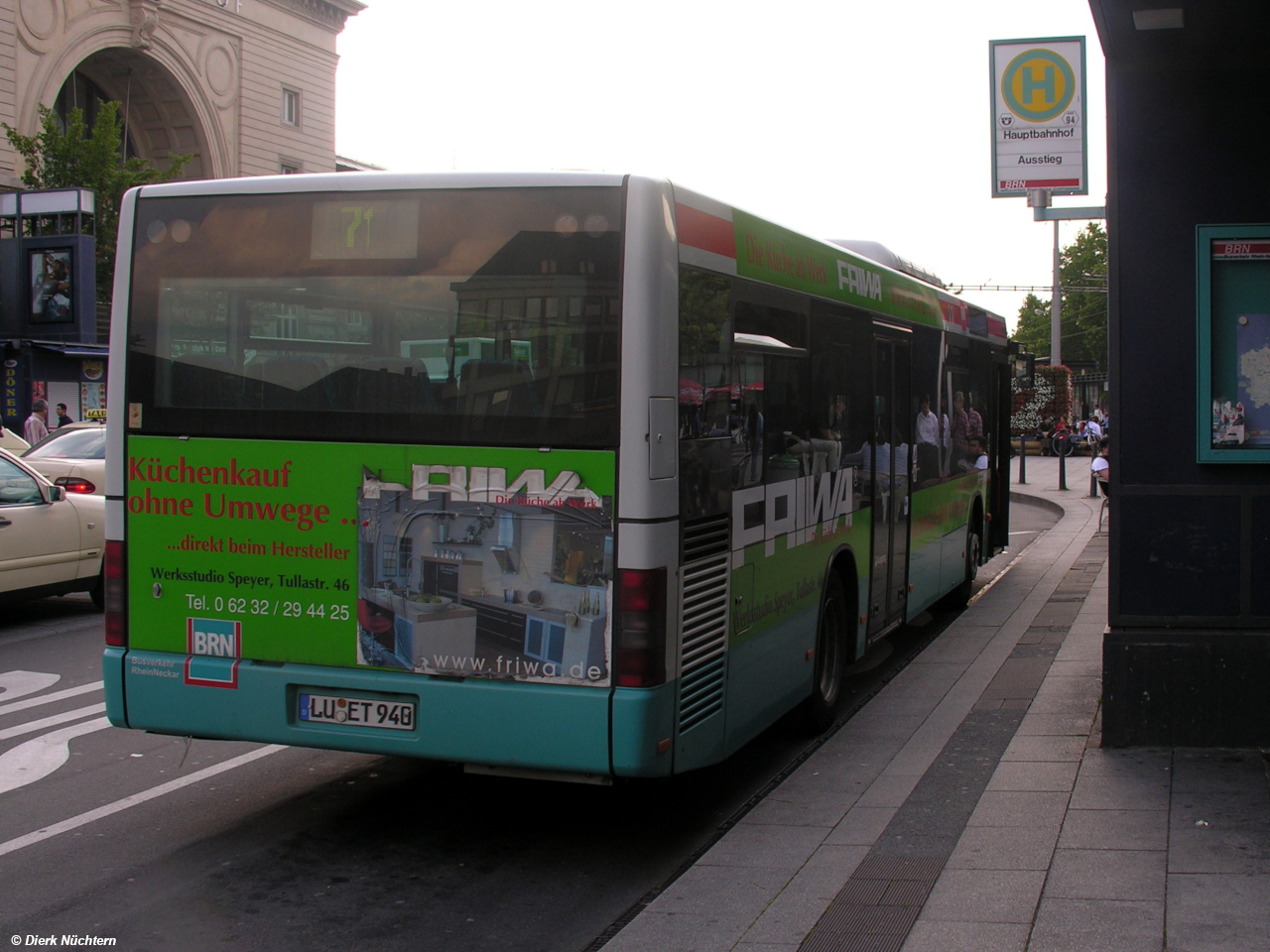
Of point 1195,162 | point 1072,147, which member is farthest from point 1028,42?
point 1195,162

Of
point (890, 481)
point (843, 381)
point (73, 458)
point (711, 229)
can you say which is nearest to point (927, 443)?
point (890, 481)

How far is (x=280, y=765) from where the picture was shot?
6684 millimetres

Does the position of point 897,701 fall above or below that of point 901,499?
below

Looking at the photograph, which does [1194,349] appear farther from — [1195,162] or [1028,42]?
[1028,42]

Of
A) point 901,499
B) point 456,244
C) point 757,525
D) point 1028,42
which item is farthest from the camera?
point 1028,42

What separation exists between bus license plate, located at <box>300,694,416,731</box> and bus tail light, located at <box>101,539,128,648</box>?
3.01 ft

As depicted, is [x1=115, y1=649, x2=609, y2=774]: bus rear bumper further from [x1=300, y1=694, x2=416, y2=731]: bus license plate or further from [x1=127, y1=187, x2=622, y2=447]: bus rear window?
[x1=127, y1=187, x2=622, y2=447]: bus rear window

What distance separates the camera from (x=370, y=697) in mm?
5160

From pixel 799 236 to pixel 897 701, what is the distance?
317 cm

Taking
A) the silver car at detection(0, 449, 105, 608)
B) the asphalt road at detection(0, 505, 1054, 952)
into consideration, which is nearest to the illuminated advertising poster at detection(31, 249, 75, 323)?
the silver car at detection(0, 449, 105, 608)

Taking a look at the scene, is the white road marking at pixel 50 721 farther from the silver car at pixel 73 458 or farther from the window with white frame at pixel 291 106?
the window with white frame at pixel 291 106

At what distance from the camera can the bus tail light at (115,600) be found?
5523mm

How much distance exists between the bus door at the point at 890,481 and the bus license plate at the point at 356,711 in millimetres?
3908

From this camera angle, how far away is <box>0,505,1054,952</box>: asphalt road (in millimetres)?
4586
